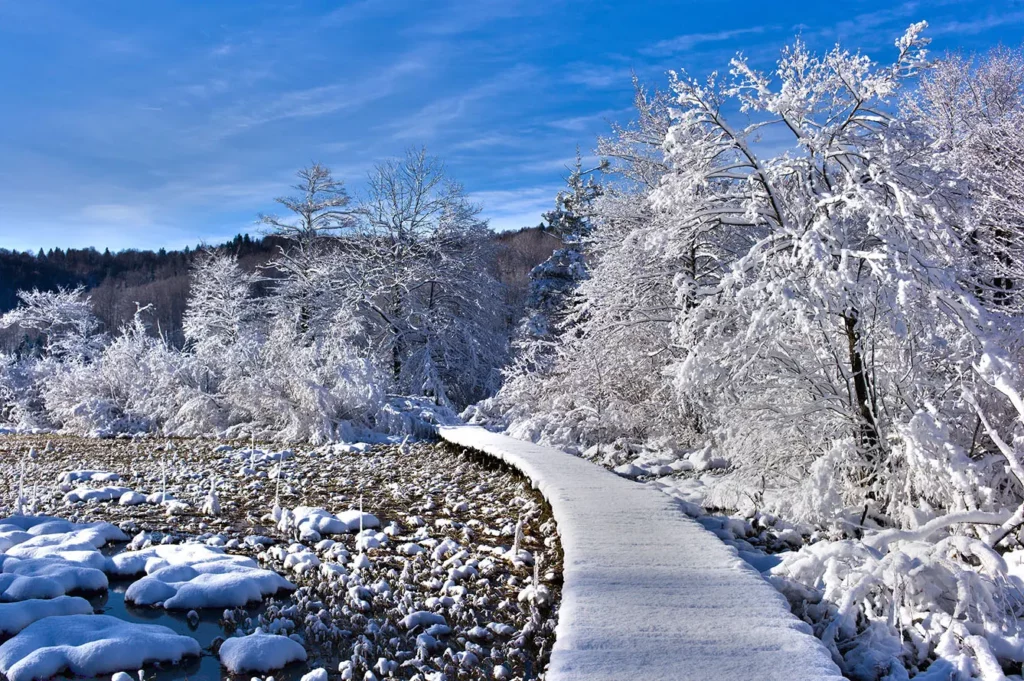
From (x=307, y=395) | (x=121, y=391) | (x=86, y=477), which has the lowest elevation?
(x=86, y=477)

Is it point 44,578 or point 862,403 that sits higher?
point 862,403

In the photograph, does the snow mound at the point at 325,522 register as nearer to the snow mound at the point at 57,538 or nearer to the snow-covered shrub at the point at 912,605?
the snow mound at the point at 57,538

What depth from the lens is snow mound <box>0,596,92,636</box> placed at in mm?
4504

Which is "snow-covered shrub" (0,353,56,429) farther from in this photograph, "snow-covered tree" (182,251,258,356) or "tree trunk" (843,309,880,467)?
"tree trunk" (843,309,880,467)

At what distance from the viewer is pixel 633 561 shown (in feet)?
17.2

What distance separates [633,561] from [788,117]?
458 cm

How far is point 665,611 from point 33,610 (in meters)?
4.16

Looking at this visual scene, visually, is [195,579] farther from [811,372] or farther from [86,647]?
[811,372]

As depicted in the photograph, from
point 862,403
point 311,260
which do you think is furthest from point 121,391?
point 862,403

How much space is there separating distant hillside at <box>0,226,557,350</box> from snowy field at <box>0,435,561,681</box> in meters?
31.0

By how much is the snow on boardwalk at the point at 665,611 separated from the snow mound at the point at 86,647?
8.10ft

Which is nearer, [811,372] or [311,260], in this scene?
[811,372]

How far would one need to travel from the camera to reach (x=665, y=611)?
14.0 ft

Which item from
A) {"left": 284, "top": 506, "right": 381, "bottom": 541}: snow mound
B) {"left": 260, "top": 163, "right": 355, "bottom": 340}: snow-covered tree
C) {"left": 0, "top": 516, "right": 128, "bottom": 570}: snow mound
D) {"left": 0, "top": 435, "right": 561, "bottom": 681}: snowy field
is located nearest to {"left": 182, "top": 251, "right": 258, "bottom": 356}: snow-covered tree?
{"left": 260, "top": 163, "right": 355, "bottom": 340}: snow-covered tree
